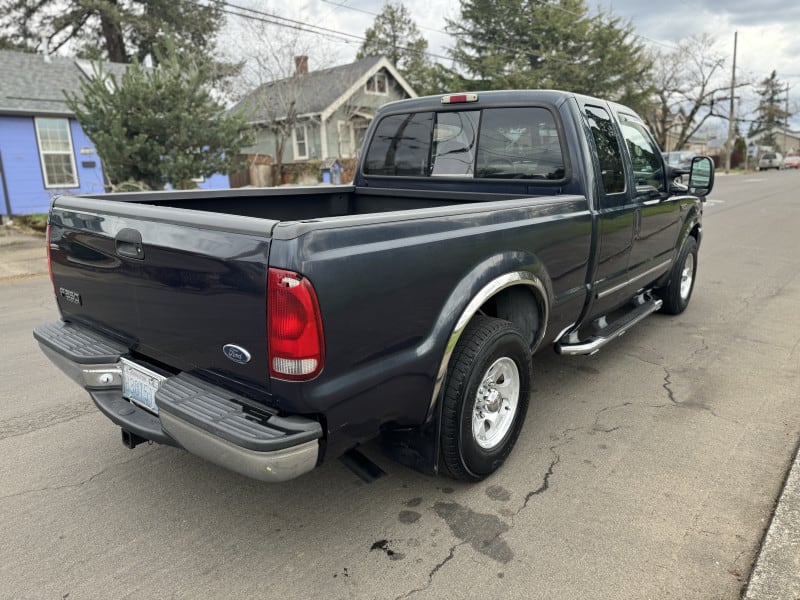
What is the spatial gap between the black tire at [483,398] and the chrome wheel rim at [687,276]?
3649mm

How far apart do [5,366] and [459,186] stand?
4.04m

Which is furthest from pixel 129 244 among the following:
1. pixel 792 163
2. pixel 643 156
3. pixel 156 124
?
pixel 792 163

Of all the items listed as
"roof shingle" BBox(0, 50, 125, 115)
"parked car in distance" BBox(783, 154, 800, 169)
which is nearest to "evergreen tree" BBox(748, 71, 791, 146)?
"parked car in distance" BBox(783, 154, 800, 169)

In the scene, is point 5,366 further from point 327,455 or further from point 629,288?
point 629,288

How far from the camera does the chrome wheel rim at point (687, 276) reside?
6.16 metres

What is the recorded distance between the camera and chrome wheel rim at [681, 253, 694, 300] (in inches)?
242

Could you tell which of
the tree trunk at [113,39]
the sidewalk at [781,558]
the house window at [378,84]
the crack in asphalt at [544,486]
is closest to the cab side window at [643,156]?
the crack in asphalt at [544,486]

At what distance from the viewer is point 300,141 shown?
2841cm

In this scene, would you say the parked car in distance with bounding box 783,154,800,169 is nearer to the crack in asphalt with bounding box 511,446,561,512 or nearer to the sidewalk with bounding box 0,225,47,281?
the sidewalk with bounding box 0,225,47,281

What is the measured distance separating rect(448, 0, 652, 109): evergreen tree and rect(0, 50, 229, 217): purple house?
2222 centimetres

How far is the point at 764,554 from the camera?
8.27ft

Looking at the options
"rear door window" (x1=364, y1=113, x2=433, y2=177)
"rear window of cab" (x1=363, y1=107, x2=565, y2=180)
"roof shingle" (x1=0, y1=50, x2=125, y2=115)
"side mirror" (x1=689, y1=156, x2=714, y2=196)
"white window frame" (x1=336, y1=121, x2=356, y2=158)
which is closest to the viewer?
"rear window of cab" (x1=363, y1=107, x2=565, y2=180)

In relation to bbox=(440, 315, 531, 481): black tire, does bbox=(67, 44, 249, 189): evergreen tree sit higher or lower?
higher

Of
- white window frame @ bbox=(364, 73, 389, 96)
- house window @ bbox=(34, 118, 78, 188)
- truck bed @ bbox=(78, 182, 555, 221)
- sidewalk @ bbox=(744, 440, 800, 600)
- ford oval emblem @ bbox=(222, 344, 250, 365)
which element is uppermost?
white window frame @ bbox=(364, 73, 389, 96)
